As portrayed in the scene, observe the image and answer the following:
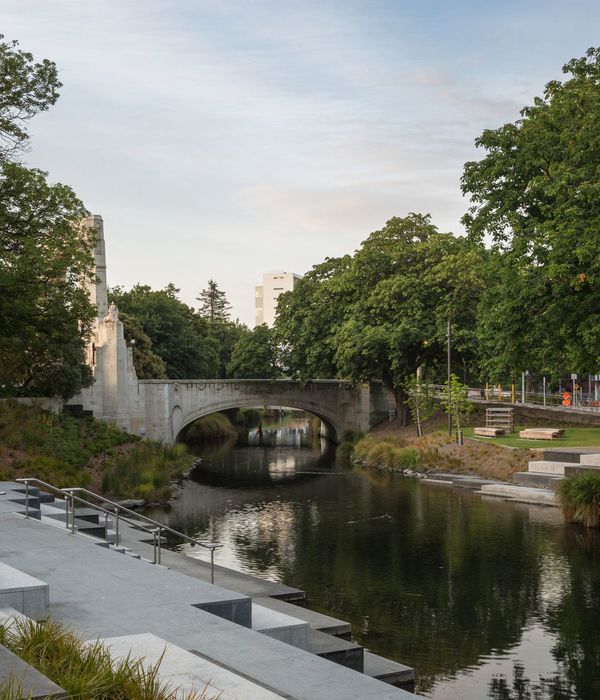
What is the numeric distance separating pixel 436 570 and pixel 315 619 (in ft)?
25.8

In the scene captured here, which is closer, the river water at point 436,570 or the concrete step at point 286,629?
the concrete step at point 286,629

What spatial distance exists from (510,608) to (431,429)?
112ft

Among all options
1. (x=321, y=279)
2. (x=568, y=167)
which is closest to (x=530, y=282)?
(x=568, y=167)

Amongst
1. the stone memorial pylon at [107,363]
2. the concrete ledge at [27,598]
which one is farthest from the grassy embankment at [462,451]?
the concrete ledge at [27,598]

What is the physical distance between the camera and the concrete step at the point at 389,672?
43.0 feet

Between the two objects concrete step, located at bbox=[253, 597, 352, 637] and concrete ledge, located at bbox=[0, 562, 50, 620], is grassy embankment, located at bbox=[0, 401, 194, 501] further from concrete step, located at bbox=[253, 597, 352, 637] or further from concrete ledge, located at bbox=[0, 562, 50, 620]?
concrete ledge, located at bbox=[0, 562, 50, 620]

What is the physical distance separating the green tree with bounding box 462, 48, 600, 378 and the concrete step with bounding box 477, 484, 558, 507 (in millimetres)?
5839

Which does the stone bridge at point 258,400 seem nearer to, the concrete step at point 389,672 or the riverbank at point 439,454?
the riverbank at point 439,454

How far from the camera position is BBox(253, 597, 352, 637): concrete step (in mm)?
14992

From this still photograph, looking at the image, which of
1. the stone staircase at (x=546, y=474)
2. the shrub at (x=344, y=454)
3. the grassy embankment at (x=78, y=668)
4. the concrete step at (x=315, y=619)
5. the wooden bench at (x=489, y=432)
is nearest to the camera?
the grassy embankment at (x=78, y=668)

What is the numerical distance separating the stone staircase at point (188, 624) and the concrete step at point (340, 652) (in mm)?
14

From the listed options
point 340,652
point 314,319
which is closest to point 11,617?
point 340,652

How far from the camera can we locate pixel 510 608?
61.9ft

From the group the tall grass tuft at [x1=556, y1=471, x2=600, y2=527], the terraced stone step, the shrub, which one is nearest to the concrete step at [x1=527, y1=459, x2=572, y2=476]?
the terraced stone step
